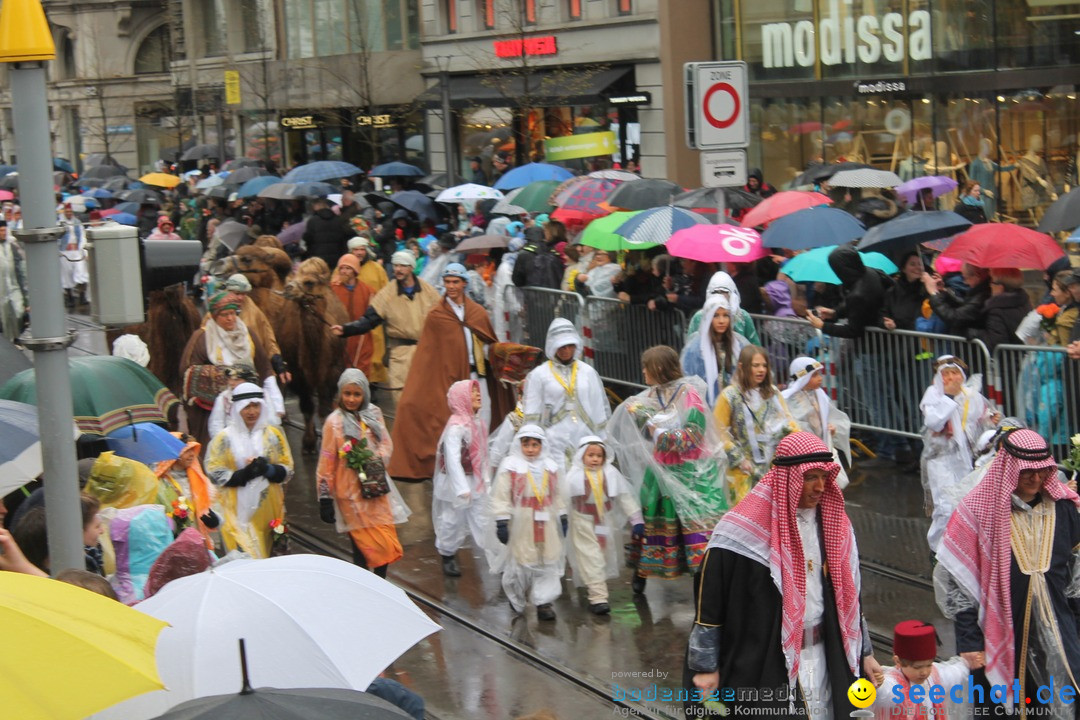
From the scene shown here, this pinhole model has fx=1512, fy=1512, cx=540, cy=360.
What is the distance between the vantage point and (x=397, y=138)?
37469mm

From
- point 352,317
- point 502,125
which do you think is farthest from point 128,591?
point 502,125

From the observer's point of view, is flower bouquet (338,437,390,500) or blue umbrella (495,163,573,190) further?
blue umbrella (495,163,573,190)

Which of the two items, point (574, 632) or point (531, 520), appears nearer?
point (574, 632)

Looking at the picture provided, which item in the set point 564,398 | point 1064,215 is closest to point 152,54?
point 1064,215

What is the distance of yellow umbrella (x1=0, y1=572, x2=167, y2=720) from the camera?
11.6ft

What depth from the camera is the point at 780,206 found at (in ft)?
50.4

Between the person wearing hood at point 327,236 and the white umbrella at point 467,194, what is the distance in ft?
4.90

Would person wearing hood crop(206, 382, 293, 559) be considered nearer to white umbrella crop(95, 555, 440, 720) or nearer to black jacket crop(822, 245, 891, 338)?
white umbrella crop(95, 555, 440, 720)

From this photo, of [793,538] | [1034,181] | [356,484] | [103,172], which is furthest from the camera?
[103,172]

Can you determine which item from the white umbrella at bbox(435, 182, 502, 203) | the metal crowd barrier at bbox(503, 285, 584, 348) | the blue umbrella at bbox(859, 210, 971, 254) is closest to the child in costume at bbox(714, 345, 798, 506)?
the blue umbrella at bbox(859, 210, 971, 254)

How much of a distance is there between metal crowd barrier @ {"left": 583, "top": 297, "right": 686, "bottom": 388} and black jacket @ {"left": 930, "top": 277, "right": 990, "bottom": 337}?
2817mm

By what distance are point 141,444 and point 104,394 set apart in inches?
14.6

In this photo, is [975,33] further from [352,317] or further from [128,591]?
[128,591]

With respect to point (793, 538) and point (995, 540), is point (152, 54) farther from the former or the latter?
point (793, 538)
